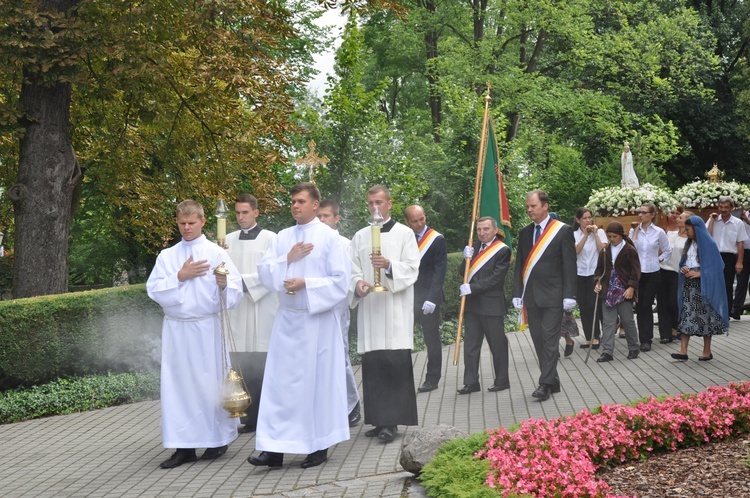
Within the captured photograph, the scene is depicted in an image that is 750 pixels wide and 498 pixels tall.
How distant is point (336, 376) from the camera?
813 centimetres

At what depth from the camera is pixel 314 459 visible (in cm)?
795

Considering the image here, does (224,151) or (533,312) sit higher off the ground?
(224,151)

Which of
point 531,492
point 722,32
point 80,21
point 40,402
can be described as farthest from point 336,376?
point 722,32

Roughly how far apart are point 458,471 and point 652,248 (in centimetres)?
888

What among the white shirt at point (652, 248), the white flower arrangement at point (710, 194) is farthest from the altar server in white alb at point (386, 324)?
the white flower arrangement at point (710, 194)

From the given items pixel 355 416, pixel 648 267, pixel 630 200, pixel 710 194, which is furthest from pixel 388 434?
pixel 710 194

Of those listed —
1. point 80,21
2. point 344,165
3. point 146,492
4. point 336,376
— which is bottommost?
point 146,492

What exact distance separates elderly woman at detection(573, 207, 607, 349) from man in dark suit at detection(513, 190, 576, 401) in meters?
3.48

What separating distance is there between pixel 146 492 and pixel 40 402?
14.5ft

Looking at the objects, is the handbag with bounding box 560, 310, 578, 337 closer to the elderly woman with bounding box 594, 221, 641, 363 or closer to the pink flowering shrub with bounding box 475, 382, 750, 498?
the elderly woman with bounding box 594, 221, 641, 363

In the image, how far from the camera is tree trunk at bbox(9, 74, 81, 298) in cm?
1360

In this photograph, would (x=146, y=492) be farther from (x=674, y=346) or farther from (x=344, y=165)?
(x=344, y=165)

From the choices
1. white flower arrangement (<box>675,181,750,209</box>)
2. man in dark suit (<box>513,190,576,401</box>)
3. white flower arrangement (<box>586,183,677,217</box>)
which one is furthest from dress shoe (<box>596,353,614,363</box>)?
white flower arrangement (<box>675,181,750,209</box>)

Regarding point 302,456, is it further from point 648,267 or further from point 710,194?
point 710,194
